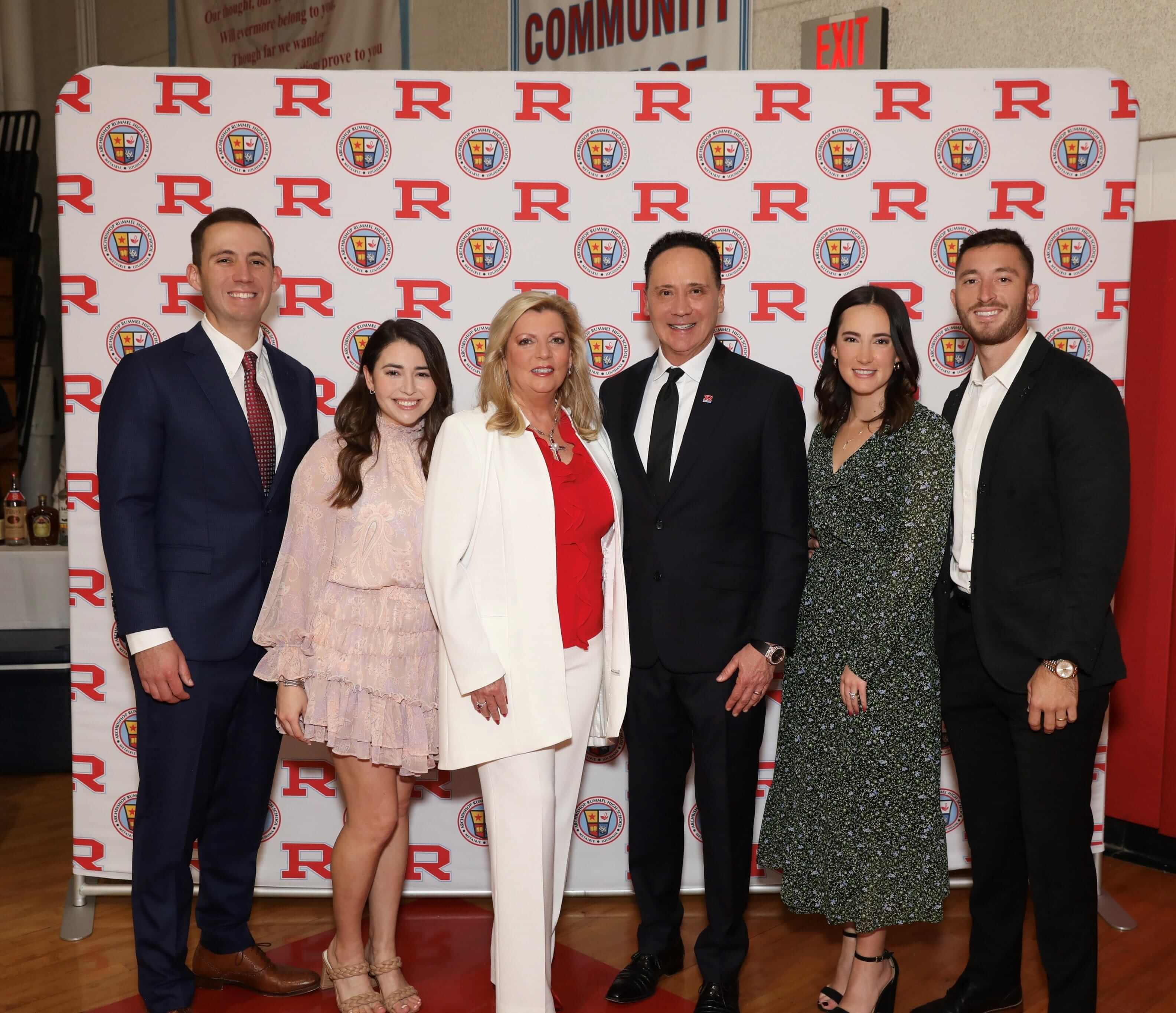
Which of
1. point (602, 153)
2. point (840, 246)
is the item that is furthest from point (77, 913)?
point (840, 246)

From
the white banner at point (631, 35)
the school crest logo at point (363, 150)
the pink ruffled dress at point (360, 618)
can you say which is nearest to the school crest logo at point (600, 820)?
the pink ruffled dress at point (360, 618)

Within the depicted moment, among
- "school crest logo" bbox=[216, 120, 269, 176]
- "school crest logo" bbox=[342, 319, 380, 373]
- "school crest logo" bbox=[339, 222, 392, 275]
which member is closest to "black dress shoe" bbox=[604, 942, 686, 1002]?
"school crest logo" bbox=[342, 319, 380, 373]

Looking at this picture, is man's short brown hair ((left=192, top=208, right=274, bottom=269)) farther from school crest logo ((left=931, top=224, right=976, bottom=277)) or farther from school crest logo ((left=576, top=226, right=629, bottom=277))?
school crest logo ((left=931, top=224, right=976, bottom=277))

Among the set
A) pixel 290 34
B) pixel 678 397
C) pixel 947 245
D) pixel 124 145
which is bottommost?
pixel 678 397

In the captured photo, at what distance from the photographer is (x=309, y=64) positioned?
6.43 m

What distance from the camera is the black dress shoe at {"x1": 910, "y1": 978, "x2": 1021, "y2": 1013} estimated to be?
2660mm

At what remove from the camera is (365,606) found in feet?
8.00

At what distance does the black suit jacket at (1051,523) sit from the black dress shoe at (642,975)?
3.92 ft

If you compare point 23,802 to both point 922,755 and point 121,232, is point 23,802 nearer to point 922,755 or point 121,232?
point 121,232

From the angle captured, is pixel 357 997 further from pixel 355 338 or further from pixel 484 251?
pixel 484 251

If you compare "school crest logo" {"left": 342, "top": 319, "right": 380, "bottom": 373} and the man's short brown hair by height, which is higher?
the man's short brown hair

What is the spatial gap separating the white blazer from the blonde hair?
2.2 inches

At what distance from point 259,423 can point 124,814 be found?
153 centimetres

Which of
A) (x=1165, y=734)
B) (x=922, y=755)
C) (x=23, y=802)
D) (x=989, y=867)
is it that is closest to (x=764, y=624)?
(x=922, y=755)
